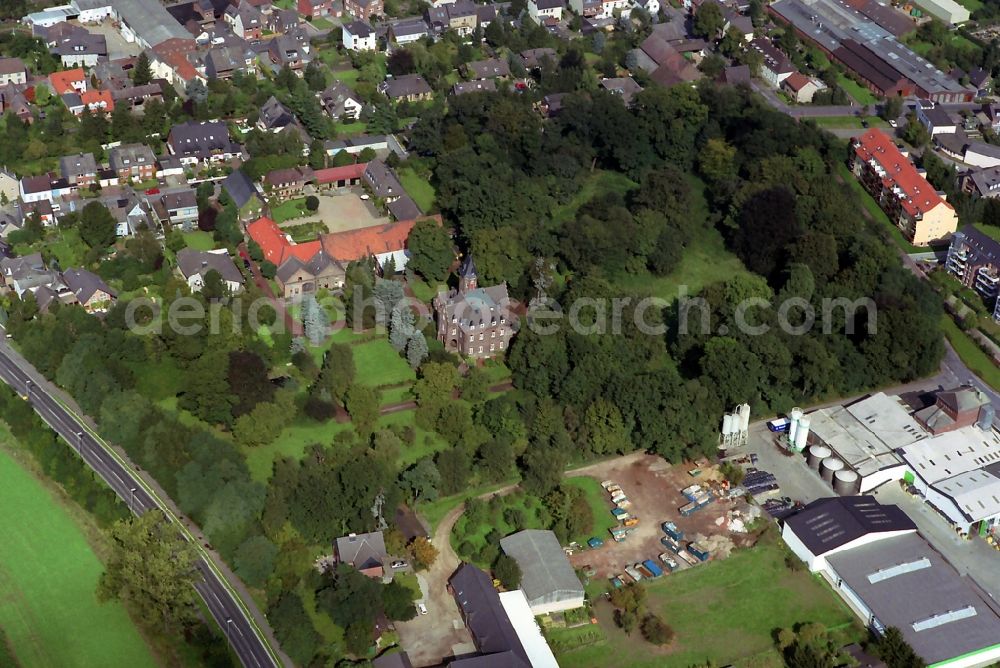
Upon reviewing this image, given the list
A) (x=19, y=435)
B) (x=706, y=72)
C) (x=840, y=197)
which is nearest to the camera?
(x=19, y=435)

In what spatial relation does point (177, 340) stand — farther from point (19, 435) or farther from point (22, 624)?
point (22, 624)

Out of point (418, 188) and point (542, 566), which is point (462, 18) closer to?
point (418, 188)

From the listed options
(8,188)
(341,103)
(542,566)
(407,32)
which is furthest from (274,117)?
(542,566)

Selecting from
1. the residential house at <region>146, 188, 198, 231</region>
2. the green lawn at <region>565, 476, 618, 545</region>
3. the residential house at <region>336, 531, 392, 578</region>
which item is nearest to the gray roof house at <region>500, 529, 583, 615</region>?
the green lawn at <region>565, 476, 618, 545</region>

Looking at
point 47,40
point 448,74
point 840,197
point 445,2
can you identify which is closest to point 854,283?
point 840,197

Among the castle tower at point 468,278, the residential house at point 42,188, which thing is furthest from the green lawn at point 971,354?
the residential house at point 42,188
